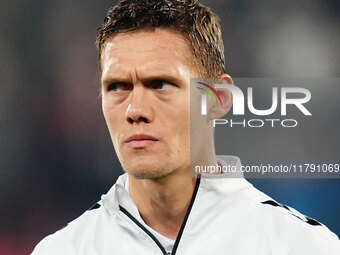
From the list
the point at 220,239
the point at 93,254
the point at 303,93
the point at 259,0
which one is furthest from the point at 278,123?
the point at 93,254

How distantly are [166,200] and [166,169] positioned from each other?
0.52 feet

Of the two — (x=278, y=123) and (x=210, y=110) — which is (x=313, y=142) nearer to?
(x=278, y=123)

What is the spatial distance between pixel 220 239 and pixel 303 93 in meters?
1.46

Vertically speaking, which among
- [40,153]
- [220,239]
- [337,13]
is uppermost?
[337,13]

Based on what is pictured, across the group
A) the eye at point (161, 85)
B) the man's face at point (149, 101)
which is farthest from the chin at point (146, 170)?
the eye at point (161, 85)

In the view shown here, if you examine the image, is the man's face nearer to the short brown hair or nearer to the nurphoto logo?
the short brown hair

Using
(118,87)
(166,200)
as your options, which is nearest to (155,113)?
(118,87)

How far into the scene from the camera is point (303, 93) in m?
2.60

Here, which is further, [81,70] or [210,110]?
[81,70]

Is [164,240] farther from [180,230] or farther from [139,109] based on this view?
[139,109]

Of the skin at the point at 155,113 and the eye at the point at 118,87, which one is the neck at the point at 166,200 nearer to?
the skin at the point at 155,113

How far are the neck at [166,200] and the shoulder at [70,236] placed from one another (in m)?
0.19

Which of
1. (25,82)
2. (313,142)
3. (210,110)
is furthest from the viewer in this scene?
(25,82)

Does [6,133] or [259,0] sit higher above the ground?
[259,0]
